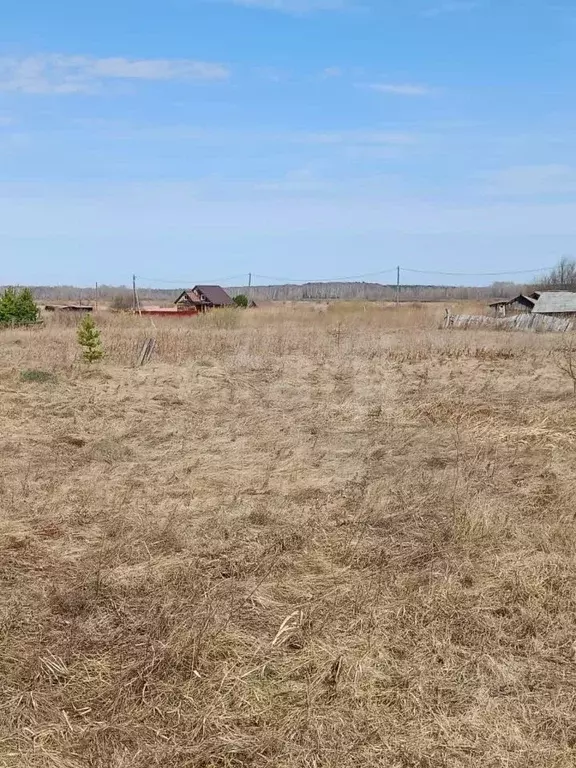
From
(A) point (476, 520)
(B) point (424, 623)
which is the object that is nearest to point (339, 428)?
(A) point (476, 520)

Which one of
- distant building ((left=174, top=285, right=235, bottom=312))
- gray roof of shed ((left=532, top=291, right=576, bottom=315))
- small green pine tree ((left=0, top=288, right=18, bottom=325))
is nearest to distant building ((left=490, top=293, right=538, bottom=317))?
gray roof of shed ((left=532, top=291, right=576, bottom=315))

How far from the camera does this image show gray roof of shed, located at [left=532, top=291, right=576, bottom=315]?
34062 millimetres

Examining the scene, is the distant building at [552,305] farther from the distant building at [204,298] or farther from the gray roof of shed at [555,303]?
the distant building at [204,298]

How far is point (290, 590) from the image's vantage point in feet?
12.7

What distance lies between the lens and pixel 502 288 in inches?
4547

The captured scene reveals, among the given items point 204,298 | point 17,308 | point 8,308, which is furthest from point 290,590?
point 204,298

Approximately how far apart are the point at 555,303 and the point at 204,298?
69.1 ft

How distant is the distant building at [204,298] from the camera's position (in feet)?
138

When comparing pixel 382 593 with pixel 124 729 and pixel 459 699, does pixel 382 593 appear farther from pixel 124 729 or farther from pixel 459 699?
pixel 124 729

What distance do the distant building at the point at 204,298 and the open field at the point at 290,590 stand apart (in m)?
32.8

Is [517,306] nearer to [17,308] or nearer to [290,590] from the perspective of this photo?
[17,308]

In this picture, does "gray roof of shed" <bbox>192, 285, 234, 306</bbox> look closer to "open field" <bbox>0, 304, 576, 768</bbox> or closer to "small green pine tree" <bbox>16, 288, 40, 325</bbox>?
"small green pine tree" <bbox>16, 288, 40, 325</bbox>

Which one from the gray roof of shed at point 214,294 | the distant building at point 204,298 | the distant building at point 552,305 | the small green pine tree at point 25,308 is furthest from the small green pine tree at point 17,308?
the distant building at point 552,305

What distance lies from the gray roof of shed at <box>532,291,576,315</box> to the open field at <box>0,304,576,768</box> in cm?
2686
